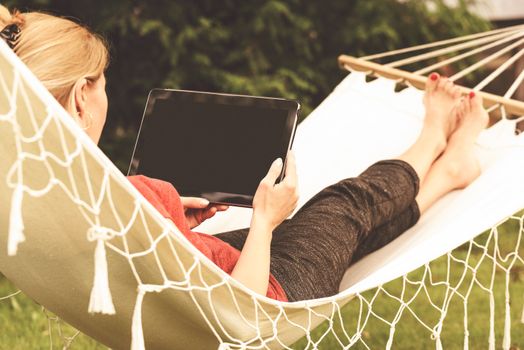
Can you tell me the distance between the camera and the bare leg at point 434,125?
191cm

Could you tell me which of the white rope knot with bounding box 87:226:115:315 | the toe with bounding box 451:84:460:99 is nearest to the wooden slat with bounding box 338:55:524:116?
the toe with bounding box 451:84:460:99

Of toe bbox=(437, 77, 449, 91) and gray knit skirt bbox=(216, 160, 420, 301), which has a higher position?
toe bbox=(437, 77, 449, 91)

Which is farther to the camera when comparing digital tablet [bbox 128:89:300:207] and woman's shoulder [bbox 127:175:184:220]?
digital tablet [bbox 128:89:300:207]

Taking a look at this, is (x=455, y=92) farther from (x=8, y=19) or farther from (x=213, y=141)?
(x=8, y=19)

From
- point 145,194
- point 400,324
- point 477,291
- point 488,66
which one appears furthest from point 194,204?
point 488,66

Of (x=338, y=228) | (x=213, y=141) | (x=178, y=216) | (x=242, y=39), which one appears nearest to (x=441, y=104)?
(x=338, y=228)

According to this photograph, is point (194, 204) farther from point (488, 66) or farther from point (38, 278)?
point (488, 66)

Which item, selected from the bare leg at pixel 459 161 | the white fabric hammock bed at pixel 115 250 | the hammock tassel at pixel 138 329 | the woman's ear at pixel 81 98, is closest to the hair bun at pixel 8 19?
the woman's ear at pixel 81 98

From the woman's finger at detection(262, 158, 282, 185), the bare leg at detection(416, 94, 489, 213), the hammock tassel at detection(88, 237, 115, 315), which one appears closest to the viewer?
the hammock tassel at detection(88, 237, 115, 315)

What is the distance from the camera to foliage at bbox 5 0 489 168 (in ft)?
10.3

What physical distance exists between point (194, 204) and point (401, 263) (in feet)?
1.35

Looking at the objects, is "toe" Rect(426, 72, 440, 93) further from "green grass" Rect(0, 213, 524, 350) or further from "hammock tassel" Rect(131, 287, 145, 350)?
"hammock tassel" Rect(131, 287, 145, 350)

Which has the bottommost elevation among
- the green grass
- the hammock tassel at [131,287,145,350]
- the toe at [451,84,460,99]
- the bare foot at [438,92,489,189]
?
the green grass

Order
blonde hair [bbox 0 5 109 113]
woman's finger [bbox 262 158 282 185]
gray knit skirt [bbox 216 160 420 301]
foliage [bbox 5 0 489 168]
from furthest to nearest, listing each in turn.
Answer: foliage [bbox 5 0 489 168] < gray knit skirt [bbox 216 160 420 301] < woman's finger [bbox 262 158 282 185] < blonde hair [bbox 0 5 109 113]
